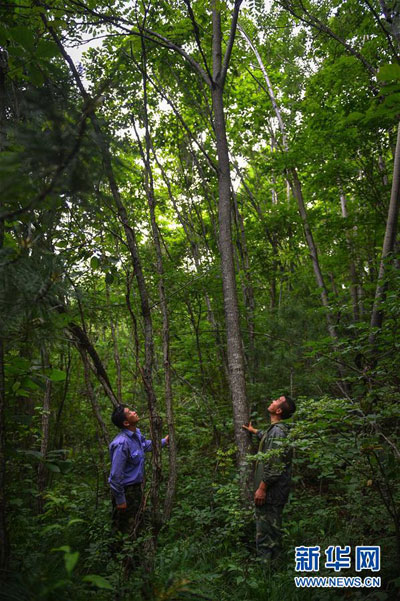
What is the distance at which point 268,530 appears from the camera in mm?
3867

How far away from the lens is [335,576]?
10.4 ft

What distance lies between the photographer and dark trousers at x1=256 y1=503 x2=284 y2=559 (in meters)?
3.77

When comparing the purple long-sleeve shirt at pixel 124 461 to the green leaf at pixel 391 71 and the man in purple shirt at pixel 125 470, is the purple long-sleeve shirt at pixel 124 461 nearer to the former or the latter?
the man in purple shirt at pixel 125 470

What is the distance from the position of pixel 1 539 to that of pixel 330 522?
12.3 ft

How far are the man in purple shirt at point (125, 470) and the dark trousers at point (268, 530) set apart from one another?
1.28 metres

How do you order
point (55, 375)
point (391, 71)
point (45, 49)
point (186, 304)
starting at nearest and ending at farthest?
point (391, 71), point (45, 49), point (55, 375), point (186, 304)

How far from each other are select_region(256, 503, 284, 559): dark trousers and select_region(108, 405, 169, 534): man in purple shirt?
128 cm

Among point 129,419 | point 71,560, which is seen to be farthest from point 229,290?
point 71,560

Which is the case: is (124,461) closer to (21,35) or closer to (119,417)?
(119,417)

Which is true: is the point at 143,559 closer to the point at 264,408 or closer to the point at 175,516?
the point at 175,516

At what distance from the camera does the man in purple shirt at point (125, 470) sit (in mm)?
4039

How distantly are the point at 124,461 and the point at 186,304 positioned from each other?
401cm

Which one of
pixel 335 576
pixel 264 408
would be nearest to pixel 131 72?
pixel 264 408

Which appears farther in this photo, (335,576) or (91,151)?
(335,576)
